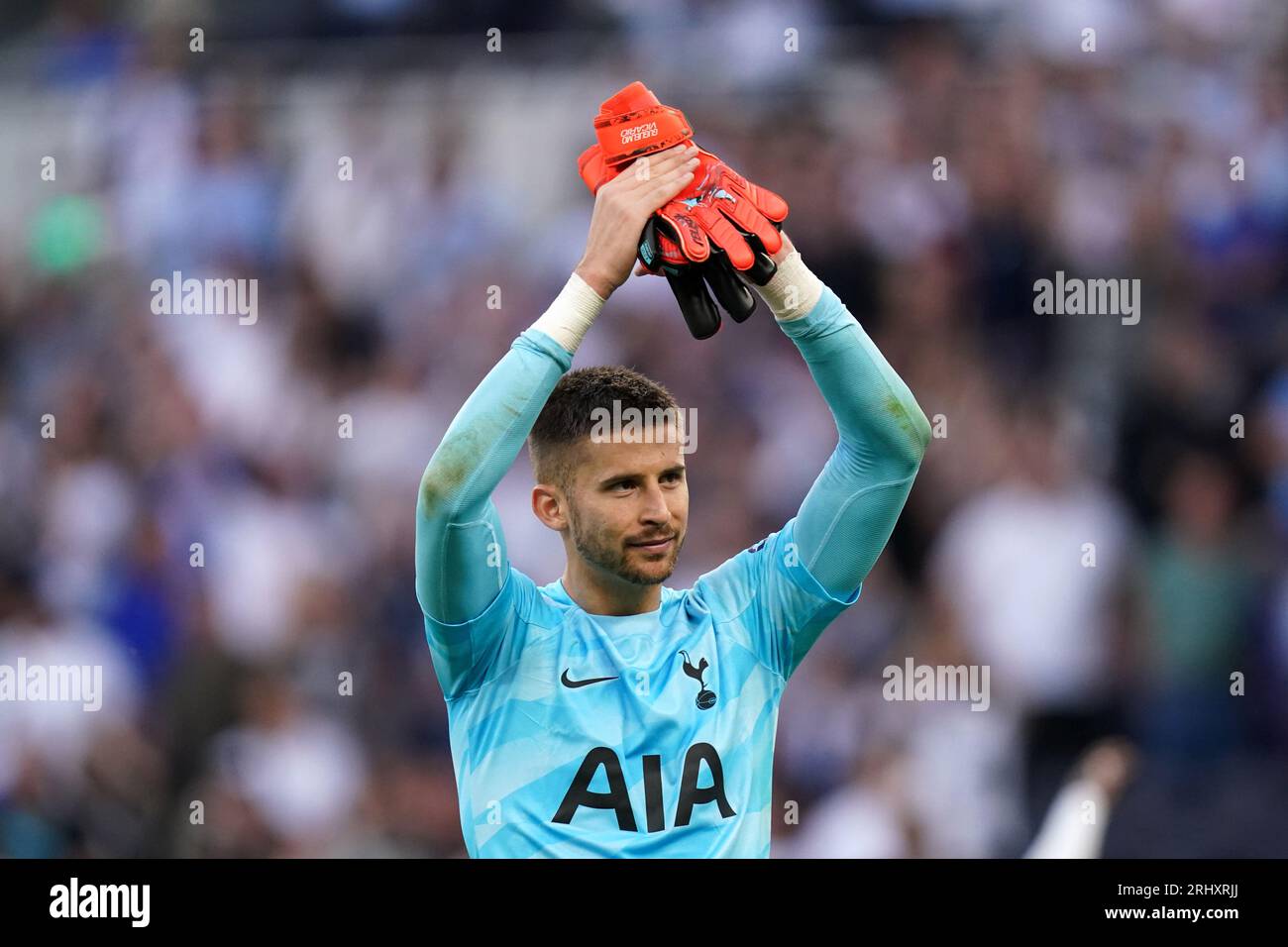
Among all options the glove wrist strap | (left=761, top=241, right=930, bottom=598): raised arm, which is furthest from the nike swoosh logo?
the glove wrist strap

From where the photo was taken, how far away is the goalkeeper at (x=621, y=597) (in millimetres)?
3266

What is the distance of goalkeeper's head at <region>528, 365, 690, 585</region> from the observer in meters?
3.40

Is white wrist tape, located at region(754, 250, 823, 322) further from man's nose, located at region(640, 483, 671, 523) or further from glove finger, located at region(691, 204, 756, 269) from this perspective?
man's nose, located at region(640, 483, 671, 523)

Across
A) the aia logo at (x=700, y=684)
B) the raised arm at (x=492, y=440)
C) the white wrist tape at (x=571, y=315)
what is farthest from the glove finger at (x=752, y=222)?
the aia logo at (x=700, y=684)

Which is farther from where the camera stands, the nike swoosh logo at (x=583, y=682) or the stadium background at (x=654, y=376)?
the stadium background at (x=654, y=376)

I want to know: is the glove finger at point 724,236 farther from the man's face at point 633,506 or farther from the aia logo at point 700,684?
the aia logo at point 700,684

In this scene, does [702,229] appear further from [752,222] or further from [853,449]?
[853,449]

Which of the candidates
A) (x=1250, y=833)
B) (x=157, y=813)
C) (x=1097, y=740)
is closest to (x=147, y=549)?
(x=157, y=813)

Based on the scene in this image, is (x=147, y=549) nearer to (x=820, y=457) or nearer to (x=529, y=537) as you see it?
(x=529, y=537)

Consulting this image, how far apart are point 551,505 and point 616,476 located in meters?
0.20

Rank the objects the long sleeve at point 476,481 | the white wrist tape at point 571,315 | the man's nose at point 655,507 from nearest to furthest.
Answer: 1. the long sleeve at point 476,481
2. the white wrist tape at point 571,315
3. the man's nose at point 655,507

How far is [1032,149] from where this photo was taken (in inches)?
288

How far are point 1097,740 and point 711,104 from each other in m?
3.40

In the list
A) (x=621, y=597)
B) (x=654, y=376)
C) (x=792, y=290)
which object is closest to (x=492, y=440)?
(x=621, y=597)
